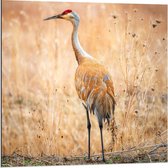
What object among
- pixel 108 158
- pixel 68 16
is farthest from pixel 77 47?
pixel 108 158

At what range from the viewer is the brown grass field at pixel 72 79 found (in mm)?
4949

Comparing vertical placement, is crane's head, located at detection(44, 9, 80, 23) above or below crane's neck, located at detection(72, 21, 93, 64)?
above

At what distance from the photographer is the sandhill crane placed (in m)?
5.06

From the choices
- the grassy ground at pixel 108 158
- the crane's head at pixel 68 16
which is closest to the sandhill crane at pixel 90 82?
the crane's head at pixel 68 16

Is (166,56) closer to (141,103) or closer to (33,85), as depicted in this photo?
(141,103)

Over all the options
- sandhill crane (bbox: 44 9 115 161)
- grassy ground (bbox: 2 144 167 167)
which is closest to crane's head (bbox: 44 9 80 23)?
sandhill crane (bbox: 44 9 115 161)

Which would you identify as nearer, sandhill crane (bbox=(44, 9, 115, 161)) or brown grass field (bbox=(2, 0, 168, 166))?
brown grass field (bbox=(2, 0, 168, 166))

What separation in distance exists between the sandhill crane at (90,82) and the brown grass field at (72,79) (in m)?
0.05

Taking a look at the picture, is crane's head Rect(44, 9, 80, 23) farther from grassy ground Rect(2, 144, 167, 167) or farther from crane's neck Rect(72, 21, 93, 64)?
grassy ground Rect(2, 144, 167, 167)

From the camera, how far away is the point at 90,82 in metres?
5.07

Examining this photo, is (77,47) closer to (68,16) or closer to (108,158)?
(68,16)

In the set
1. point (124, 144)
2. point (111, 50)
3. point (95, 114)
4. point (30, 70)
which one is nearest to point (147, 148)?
point (124, 144)

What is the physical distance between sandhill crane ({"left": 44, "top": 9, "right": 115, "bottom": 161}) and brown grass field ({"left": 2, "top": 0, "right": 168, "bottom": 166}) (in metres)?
0.05

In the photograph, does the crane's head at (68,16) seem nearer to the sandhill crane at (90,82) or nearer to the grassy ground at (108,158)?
the sandhill crane at (90,82)
